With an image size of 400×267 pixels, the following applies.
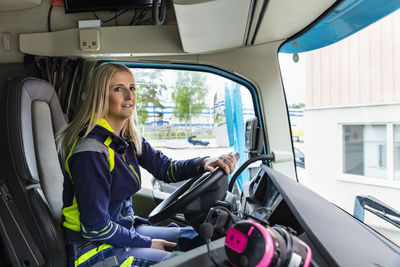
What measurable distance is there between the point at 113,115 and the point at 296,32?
1.05 m

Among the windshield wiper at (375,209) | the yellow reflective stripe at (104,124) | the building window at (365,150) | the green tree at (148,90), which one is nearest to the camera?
the windshield wiper at (375,209)

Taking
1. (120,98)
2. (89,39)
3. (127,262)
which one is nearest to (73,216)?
(127,262)

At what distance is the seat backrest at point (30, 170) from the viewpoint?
1.27m

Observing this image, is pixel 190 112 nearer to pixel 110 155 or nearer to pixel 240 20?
pixel 240 20

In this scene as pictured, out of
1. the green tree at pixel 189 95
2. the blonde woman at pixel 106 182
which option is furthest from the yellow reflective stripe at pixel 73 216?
the green tree at pixel 189 95

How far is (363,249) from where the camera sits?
26.4 inches

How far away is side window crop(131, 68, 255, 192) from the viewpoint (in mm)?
2121

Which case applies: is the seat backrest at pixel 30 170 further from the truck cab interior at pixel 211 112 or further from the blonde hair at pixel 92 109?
the blonde hair at pixel 92 109

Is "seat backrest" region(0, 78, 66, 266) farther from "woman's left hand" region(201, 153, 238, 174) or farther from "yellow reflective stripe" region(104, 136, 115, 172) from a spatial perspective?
"woman's left hand" region(201, 153, 238, 174)

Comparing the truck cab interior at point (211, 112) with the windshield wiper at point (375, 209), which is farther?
the windshield wiper at point (375, 209)

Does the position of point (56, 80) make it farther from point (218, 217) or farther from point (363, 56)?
point (363, 56)

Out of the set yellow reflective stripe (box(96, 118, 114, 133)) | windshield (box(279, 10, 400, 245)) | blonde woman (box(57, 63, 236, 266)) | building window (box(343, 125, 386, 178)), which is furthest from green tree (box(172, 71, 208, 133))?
building window (box(343, 125, 386, 178))

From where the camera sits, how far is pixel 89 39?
1.90 meters

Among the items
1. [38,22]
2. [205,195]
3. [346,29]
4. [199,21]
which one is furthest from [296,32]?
[38,22]
